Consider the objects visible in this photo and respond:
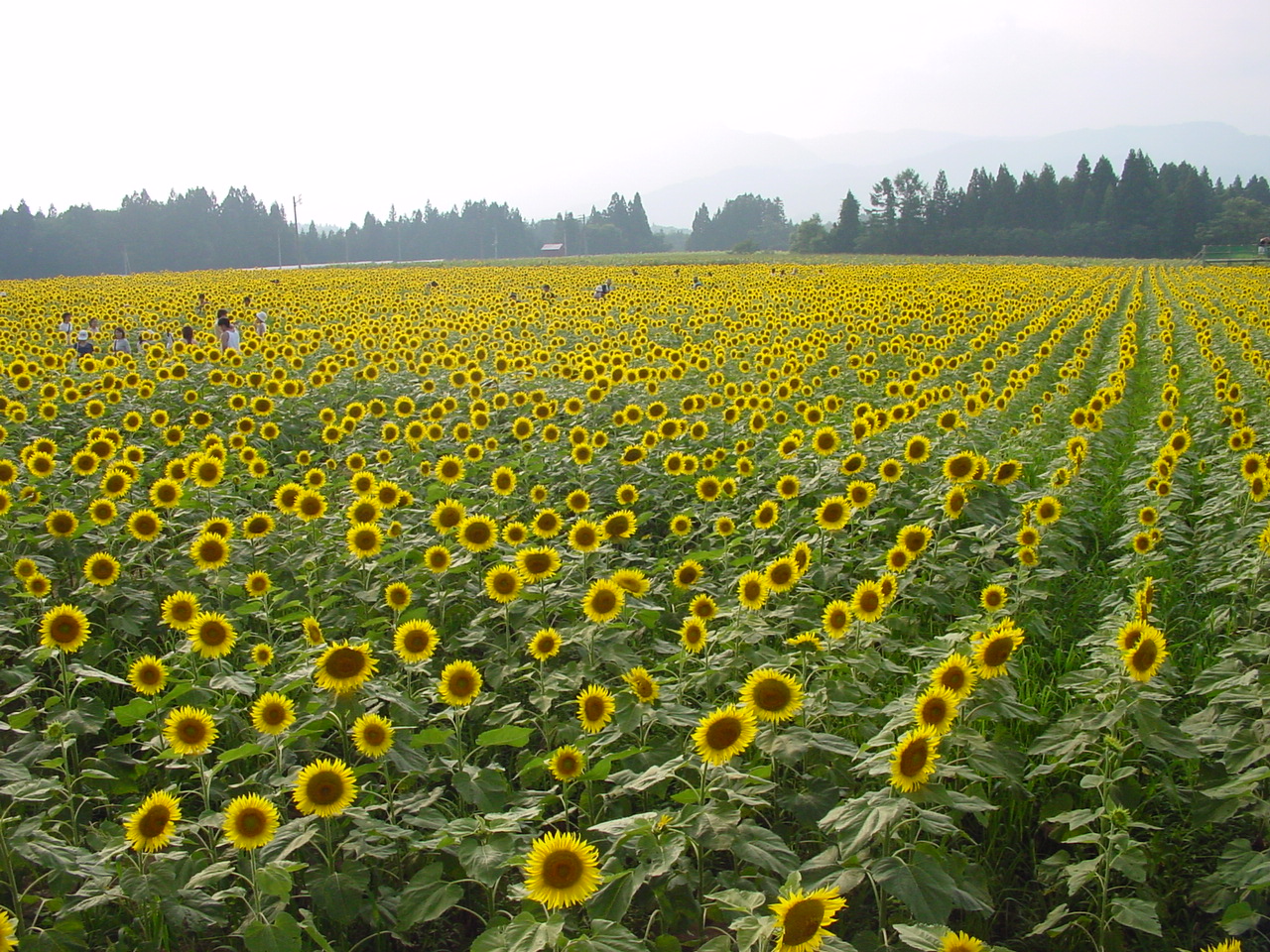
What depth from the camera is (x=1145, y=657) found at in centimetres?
301

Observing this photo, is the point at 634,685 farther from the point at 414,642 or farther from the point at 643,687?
the point at 414,642

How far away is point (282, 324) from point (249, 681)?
16.8 m

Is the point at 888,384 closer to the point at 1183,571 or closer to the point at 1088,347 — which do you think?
the point at 1183,571

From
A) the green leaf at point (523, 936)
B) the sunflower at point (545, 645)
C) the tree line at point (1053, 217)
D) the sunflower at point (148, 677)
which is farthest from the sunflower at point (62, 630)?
the tree line at point (1053, 217)

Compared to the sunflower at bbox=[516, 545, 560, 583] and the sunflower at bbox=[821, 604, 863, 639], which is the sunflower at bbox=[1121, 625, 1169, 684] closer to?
the sunflower at bbox=[821, 604, 863, 639]

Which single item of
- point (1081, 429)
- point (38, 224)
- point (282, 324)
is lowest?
point (1081, 429)

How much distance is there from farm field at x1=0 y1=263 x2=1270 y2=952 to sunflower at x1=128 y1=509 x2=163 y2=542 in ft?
0.07

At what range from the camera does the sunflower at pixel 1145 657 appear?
2.99 metres

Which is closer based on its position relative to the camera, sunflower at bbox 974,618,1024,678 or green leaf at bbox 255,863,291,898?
green leaf at bbox 255,863,291,898

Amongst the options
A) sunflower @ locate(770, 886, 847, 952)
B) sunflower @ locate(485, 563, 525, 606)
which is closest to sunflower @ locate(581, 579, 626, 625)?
sunflower @ locate(485, 563, 525, 606)

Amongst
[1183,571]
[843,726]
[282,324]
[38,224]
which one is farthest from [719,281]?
[38,224]

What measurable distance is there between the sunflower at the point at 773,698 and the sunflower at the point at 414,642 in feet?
4.76

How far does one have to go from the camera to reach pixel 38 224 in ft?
308

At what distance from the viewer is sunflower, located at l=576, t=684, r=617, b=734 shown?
3.38 metres
